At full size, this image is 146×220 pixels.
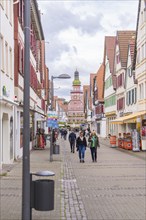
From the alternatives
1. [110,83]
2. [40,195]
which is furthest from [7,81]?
[110,83]

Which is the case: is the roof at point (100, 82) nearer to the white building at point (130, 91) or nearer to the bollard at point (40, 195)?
the white building at point (130, 91)

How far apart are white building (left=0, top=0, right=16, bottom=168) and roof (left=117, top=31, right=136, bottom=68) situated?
27977 mm

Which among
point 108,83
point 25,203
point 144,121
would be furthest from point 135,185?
point 108,83

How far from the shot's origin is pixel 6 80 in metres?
21.2

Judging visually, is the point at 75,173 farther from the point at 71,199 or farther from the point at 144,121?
the point at 144,121

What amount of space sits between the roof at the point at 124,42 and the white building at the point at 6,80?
91.8ft

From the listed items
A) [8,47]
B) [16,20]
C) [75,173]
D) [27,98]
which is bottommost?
[75,173]

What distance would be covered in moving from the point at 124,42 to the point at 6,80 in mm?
32690

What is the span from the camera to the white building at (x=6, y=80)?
776 inches

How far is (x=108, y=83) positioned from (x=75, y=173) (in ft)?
152

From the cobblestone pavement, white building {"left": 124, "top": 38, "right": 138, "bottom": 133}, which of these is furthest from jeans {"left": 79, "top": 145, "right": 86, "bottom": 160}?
white building {"left": 124, "top": 38, "right": 138, "bottom": 133}

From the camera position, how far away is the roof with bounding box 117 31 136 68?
166 ft

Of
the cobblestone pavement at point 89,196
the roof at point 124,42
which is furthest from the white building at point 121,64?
the cobblestone pavement at point 89,196

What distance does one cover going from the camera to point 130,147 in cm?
3759
